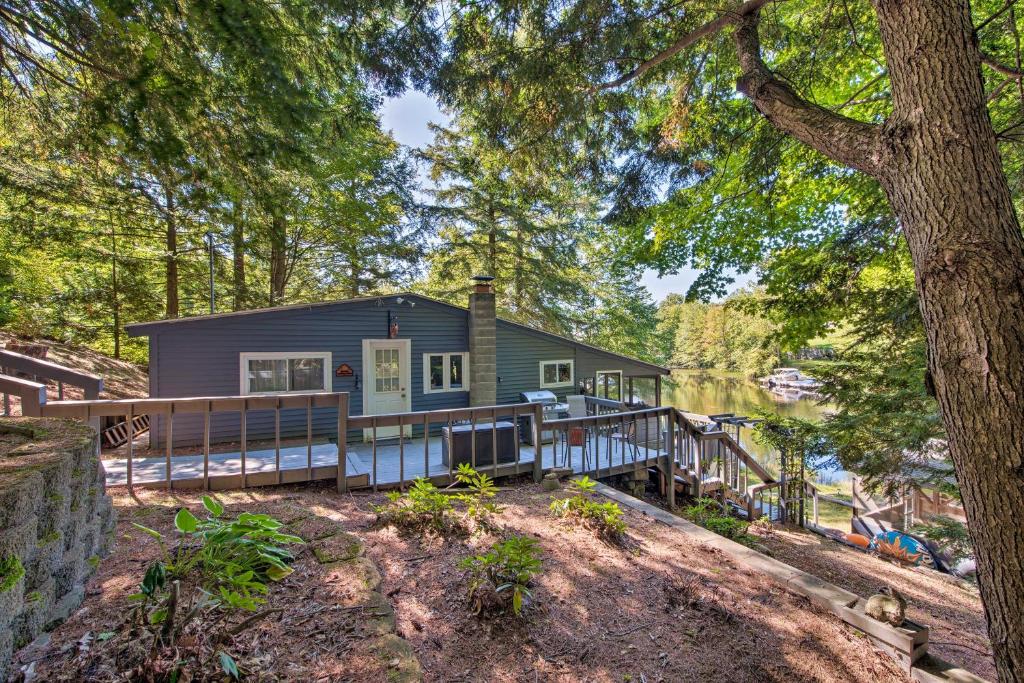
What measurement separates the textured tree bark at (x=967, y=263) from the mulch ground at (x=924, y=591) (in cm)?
131

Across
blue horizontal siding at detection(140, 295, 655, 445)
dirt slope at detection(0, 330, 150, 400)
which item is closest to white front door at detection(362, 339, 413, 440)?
blue horizontal siding at detection(140, 295, 655, 445)

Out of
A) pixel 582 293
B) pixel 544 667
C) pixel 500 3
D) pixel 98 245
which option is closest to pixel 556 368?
pixel 582 293

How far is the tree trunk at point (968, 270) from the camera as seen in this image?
1.57 meters

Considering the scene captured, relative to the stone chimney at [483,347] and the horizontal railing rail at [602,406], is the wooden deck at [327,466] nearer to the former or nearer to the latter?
the horizontal railing rail at [602,406]

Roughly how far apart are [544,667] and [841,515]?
1743cm

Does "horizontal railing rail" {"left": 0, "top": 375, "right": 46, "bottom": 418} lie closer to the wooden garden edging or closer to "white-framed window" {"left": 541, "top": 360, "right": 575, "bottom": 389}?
the wooden garden edging

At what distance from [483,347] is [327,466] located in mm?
4366

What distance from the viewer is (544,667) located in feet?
6.13

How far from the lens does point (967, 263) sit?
5.35ft

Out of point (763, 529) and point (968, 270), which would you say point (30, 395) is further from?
point (763, 529)

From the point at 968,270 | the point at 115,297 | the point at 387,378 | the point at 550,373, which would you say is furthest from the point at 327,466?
the point at 115,297

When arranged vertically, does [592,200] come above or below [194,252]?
above

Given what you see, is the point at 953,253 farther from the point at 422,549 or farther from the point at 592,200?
the point at 592,200

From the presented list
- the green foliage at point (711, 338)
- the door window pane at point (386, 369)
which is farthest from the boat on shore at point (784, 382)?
the door window pane at point (386, 369)
